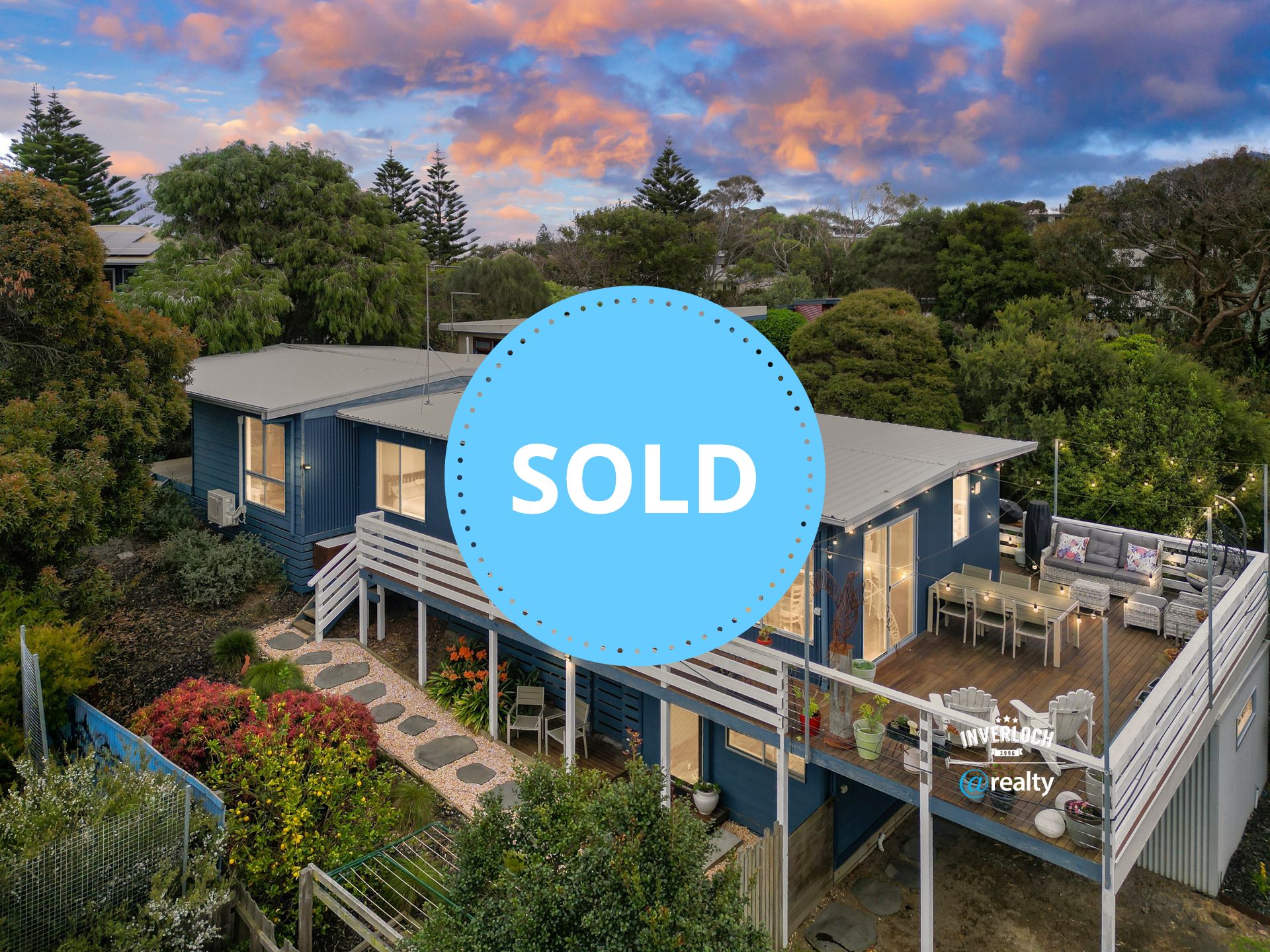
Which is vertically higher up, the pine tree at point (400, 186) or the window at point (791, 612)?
the pine tree at point (400, 186)

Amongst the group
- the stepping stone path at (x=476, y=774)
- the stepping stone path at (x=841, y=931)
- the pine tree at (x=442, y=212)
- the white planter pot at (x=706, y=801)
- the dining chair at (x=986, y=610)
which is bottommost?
the stepping stone path at (x=841, y=931)

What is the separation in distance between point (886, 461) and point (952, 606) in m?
1.88

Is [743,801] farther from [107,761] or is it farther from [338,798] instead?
[107,761]

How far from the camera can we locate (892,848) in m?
9.46

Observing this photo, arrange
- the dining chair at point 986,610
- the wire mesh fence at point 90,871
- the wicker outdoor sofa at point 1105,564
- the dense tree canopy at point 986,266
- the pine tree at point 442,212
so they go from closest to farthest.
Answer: the wire mesh fence at point 90,871 < the dining chair at point 986,610 < the wicker outdoor sofa at point 1105,564 < the dense tree canopy at point 986,266 < the pine tree at point 442,212

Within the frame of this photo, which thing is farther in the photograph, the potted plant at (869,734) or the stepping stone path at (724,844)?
the stepping stone path at (724,844)

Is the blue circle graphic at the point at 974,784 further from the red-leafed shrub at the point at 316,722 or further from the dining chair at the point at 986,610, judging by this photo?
the red-leafed shrub at the point at 316,722

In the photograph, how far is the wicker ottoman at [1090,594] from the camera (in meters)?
9.07

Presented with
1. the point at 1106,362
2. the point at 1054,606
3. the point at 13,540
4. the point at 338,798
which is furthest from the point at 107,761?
the point at 1106,362

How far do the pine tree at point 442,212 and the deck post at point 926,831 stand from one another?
42.6 m

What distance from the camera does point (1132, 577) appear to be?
10.6 metres

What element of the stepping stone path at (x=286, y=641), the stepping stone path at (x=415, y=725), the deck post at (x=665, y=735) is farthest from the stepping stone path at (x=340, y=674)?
the deck post at (x=665, y=735)

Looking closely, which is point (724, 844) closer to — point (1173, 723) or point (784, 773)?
point (784, 773)

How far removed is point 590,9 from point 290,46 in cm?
829
